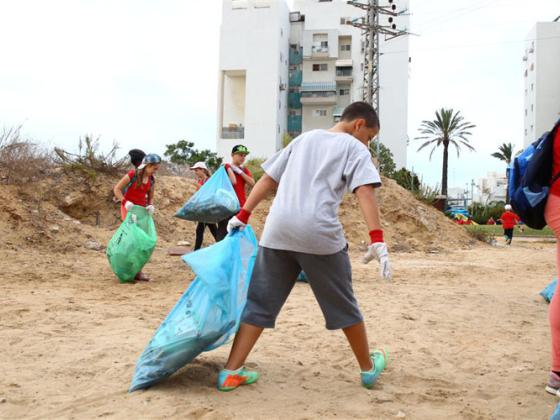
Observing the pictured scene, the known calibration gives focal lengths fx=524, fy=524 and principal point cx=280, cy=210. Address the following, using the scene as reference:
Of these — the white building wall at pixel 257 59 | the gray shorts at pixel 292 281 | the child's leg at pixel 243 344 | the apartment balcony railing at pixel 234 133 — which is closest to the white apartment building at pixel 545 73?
the white building wall at pixel 257 59

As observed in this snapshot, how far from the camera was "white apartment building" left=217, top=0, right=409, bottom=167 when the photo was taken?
45688mm

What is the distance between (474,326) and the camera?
13.8 feet

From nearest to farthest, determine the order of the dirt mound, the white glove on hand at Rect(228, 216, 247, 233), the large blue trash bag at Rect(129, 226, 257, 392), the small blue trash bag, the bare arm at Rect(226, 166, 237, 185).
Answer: the large blue trash bag at Rect(129, 226, 257, 392), the white glove on hand at Rect(228, 216, 247, 233), the small blue trash bag, the bare arm at Rect(226, 166, 237, 185), the dirt mound

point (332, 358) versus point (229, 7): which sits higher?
point (229, 7)

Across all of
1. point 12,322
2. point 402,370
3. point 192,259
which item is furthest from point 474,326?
point 12,322

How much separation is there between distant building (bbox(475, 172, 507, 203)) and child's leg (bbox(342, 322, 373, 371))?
6558 centimetres

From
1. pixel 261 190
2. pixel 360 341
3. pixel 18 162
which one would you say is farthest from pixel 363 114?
pixel 18 162

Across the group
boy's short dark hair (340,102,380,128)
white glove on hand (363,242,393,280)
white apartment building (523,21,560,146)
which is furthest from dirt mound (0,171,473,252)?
white apartment building (523,21,560,146)

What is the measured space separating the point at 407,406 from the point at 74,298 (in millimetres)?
3467

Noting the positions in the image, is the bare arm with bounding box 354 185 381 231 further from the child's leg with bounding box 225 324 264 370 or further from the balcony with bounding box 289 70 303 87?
the balcony with bounding box 289 70 303 87

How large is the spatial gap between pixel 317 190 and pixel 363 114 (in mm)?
515

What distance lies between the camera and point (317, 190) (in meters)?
2.50

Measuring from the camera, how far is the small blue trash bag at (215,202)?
5.98m

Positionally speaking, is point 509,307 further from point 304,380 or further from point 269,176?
point 269,176
